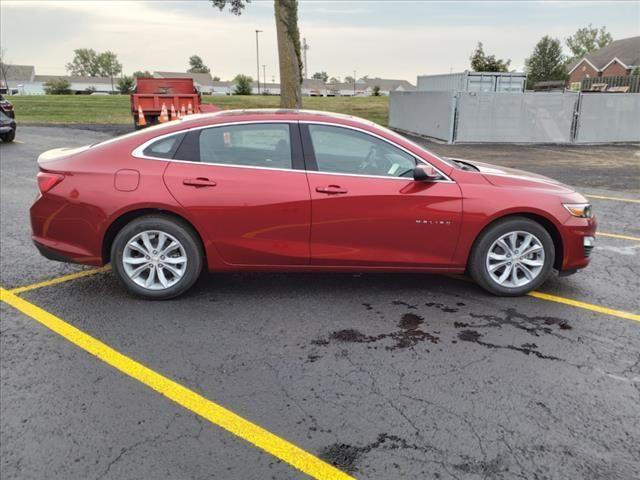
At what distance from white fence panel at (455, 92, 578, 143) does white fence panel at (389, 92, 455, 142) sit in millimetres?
419

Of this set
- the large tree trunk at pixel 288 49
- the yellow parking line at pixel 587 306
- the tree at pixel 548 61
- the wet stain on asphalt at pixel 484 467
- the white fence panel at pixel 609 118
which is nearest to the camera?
the wet stain on asphalt at pixel 484 467

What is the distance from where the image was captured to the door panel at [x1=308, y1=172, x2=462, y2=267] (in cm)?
436

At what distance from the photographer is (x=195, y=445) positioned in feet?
8.86

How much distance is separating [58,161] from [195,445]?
2986 mm

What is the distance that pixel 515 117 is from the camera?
1789cm

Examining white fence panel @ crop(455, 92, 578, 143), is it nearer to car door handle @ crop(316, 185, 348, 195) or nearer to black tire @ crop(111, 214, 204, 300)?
car door handle @ crop(316, 185, 348, 195)

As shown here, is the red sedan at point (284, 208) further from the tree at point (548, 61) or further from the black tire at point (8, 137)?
the tree at point (548, 61)

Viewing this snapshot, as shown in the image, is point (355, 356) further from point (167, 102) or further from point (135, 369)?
point (167, 102)

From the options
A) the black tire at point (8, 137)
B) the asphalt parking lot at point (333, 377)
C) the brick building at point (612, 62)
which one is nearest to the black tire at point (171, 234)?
the asphalt parking lot at point (333, 377)

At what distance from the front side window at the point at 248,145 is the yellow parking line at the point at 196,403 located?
1677 millimetres

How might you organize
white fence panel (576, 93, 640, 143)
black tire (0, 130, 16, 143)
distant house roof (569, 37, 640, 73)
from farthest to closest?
distant house roof (569, 37, 640, 73), white fence panel (576, 93, 640, 143), black tire (0, 130, 16, 143)

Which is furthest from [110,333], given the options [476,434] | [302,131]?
[476,434]

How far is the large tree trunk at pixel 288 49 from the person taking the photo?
19.0 m

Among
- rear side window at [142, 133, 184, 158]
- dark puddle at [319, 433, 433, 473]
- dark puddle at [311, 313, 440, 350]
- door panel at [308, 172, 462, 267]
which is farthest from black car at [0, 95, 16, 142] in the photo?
dark puddle at [319, 433, 433, 473]
